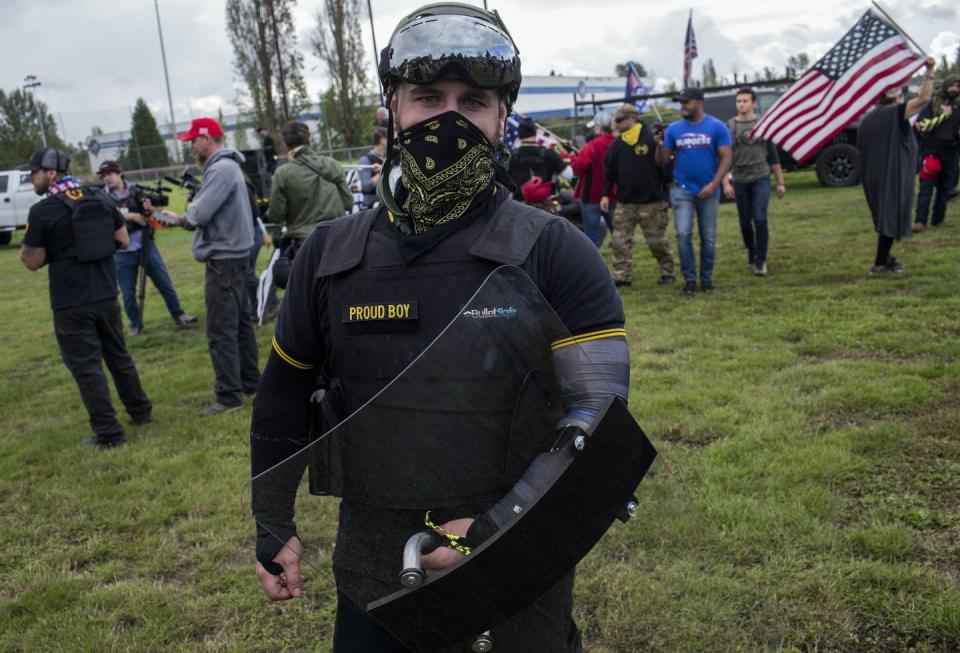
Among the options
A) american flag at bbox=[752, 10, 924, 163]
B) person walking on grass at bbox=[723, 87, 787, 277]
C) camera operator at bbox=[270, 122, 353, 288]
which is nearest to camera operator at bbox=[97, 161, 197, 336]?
camera operator at bbox=[270, 122, 353, 288]

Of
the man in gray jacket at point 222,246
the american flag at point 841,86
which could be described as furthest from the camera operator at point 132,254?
the american flag at point 841,86

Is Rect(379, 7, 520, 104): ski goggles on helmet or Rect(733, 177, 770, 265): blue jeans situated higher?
Rect(379, 7, 520, 104): ski goggles on helmet

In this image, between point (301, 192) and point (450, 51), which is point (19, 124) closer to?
point (301, 192)

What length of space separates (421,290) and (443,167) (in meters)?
0.27

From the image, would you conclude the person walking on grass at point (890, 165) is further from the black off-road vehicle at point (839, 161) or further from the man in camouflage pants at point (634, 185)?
the black off-road vehicle at point (839, 161)

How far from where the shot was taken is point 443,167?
1685 mm


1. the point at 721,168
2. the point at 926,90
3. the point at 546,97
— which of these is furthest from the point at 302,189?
the point at 546,97

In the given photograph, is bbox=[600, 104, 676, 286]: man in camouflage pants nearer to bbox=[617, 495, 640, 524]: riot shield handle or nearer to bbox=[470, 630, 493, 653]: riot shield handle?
bbox=[617, 495, 640, 524]: riot shield handle

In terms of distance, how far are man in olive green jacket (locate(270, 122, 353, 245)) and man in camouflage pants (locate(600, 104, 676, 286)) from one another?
335 cm

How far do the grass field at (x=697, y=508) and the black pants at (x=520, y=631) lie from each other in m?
0.21

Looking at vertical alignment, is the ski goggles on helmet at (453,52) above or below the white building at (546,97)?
below

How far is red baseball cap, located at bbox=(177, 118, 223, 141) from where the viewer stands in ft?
20.0

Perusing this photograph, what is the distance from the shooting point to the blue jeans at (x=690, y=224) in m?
8.31

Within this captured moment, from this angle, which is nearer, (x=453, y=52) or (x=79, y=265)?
(x=453, y=52)
